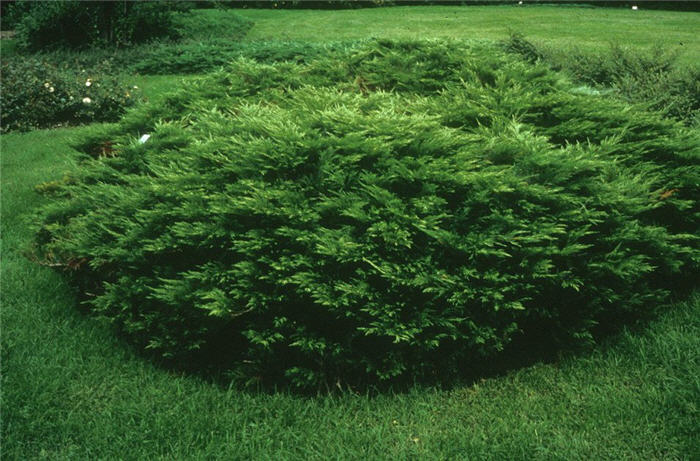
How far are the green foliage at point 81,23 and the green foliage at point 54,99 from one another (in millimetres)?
6028

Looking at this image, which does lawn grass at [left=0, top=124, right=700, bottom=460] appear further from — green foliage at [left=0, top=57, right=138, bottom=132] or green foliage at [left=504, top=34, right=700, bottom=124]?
green foliage at [left=0, top=57, right=138, bottom=132]

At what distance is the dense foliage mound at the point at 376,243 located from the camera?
3086 mm

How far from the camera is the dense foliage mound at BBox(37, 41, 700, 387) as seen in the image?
121 inches

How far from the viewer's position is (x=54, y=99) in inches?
391

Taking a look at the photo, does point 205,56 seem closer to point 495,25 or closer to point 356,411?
point 495,25

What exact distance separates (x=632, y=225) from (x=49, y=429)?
3288mm

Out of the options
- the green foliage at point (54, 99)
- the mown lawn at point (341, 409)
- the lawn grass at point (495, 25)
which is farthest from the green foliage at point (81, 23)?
the mown lawn at point (341, 409)

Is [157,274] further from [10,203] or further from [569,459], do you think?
[10,203]

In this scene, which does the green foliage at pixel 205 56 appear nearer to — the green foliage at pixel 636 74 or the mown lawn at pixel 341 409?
the green foliage at pixel 636 74

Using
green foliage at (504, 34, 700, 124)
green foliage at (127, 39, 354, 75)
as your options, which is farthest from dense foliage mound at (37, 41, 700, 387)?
green foliage at (127, 39, 354, 75)

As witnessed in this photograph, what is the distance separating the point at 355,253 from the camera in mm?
3018

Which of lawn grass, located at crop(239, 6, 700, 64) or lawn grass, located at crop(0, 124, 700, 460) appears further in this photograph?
lawn grass, located at crop(239, 6, 700, 64)

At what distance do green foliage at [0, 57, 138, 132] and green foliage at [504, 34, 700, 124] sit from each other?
6587mm

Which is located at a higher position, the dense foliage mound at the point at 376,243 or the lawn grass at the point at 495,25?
the lawn grass at the point at 495,25
